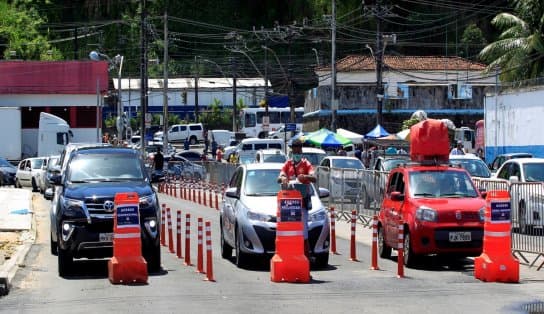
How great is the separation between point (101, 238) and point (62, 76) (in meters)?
54.2

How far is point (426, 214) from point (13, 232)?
1193cm

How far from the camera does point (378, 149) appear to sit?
5403 centimetres

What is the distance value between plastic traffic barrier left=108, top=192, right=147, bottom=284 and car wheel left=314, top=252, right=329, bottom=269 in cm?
341

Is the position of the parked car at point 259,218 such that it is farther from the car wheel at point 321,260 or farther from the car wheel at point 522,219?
the car wheel at point 522,219

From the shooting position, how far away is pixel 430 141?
62.0 feet

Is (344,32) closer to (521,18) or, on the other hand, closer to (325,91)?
(325,91)

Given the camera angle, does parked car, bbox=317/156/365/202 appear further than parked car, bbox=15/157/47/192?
No

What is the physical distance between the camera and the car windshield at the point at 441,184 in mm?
18281

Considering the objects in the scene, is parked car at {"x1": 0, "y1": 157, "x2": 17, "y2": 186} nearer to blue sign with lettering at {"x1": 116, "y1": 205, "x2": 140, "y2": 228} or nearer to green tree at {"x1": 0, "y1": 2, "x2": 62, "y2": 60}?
blue sign with lettering at {"x1": 116, "y1": 205, "x2": 140, "y2": 228}

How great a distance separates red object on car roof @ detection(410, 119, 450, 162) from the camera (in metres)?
18.8

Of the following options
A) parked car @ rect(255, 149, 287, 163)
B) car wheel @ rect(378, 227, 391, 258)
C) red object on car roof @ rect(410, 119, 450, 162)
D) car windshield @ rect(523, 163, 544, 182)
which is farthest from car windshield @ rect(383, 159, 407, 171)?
red object on car roof @ rect(410, 119, 450, 162)

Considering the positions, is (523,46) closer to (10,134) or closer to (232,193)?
(10,134)

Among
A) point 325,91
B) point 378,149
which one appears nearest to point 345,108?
point 325,91

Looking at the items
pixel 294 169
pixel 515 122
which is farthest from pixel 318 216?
pixel 515 122
